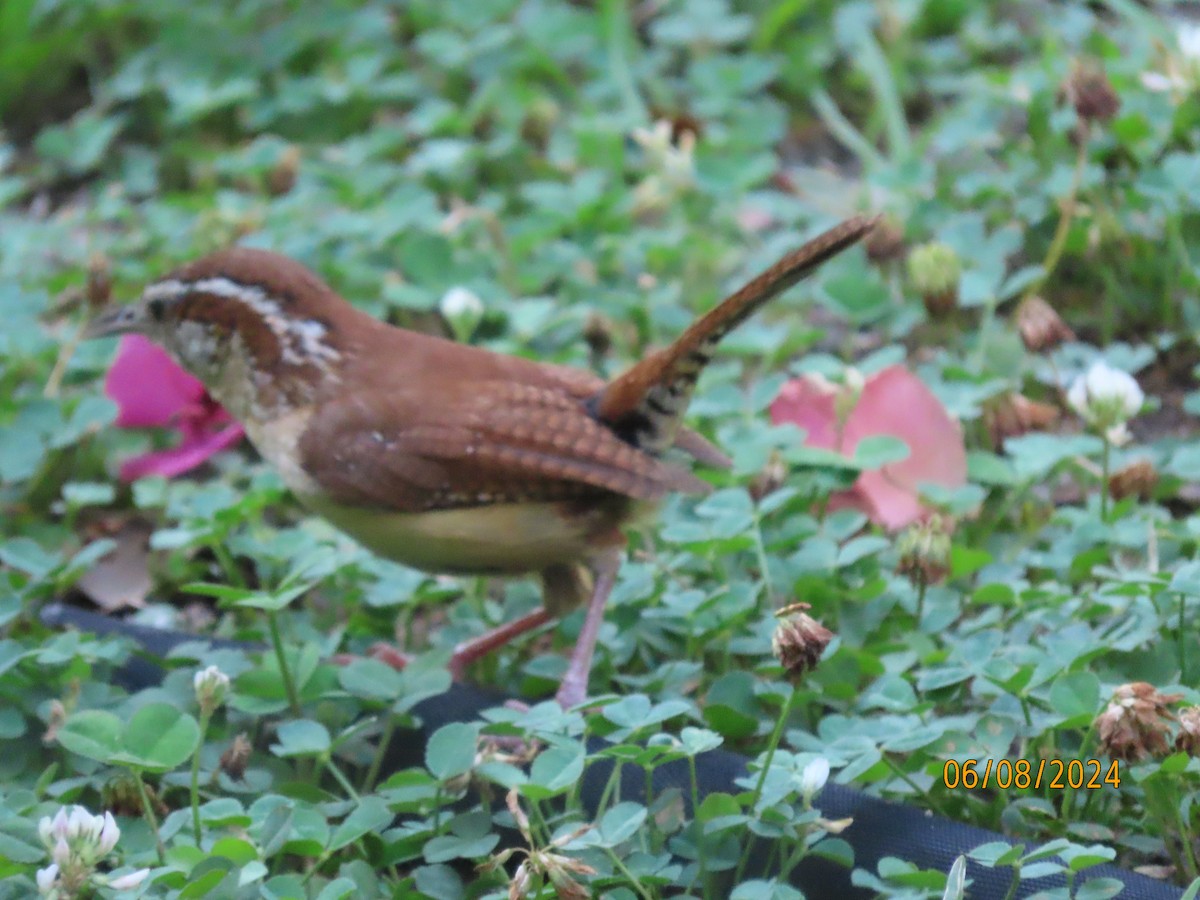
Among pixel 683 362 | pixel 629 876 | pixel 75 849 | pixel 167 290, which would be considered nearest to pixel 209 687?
pixel 75 849

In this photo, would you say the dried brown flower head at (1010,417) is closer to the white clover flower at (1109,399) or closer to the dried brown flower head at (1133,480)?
the dried brown flower head at (1133,480)

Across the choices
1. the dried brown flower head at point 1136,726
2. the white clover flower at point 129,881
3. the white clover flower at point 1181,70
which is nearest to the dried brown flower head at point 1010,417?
the white clover flower at point 1181,70

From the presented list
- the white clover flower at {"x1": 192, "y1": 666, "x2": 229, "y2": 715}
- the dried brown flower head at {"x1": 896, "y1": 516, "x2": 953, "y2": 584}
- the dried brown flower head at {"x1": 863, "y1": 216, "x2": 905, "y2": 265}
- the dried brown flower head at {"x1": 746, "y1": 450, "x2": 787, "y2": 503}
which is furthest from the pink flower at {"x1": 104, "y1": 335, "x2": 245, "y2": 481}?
the dried brown flower head at {"x1": 896, "y1": 516, "x2": 953, "y2": 584}

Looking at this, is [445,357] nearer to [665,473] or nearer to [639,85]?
[665,473]

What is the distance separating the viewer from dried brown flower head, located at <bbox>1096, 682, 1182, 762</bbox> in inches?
97.0

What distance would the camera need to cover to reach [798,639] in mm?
2510

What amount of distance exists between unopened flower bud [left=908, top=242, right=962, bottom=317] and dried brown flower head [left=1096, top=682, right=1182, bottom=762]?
1.97 meters

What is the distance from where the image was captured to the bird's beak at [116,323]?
395 centimetres

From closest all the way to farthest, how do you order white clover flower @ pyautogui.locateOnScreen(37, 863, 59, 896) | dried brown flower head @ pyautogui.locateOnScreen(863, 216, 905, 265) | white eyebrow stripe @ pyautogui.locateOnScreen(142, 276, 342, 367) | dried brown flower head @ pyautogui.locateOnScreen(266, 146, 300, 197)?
1. white clover flower @ pyautogui.locateOnScreen(37, 863, 59, 896)
2. white eyebrow stripe @ pyautogui.locateOnScreen(142, 276, 342, 367)
3. dried brown flower head @ pyautogui.locateOnScreen(863, 216, 905, 265)
4. dried brown flower head @ pyautogui.locateOnScreen(266, 146, 300, 197)

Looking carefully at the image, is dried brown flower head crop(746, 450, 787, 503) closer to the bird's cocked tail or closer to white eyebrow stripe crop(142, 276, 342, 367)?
the bird's cocked tail

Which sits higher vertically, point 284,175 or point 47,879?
point 284,175

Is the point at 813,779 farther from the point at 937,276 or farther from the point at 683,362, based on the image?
the point at 937,276


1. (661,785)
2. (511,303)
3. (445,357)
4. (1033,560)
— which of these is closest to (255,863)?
(661,785)
